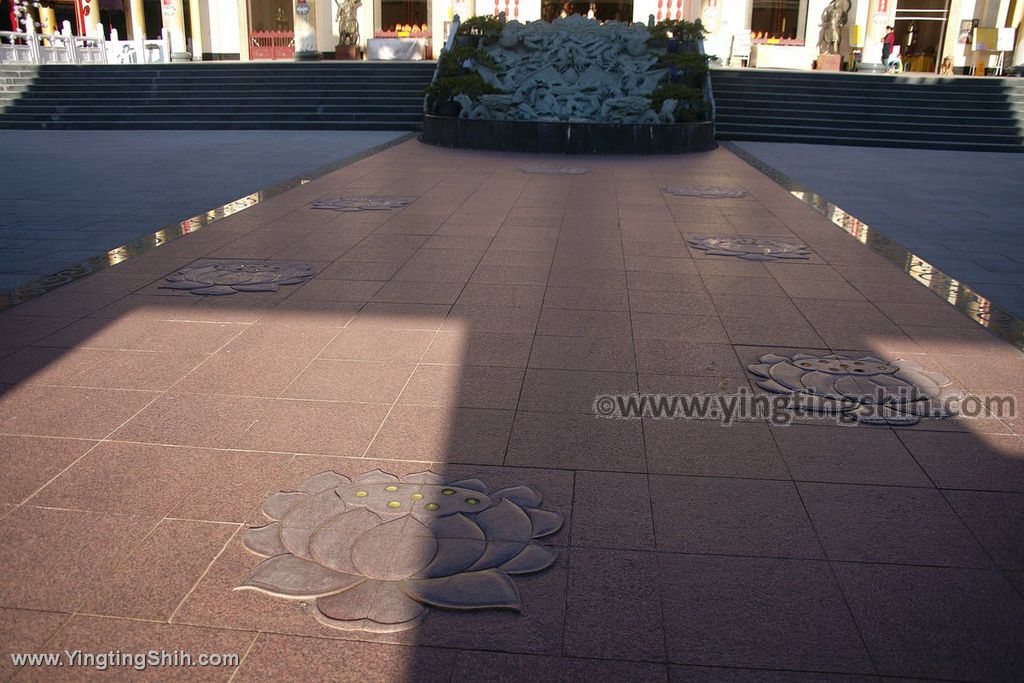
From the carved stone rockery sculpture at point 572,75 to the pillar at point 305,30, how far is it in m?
13.4

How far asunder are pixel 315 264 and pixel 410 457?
3719 millimetres

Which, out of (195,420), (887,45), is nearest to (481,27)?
(887,45)

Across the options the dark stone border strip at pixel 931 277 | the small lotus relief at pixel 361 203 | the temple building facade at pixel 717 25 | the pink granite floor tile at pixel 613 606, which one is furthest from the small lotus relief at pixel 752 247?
the temple building facade at pixel 717 25

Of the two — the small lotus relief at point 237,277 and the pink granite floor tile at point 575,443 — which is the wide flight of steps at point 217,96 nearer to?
the small lotus relief at point 237,277

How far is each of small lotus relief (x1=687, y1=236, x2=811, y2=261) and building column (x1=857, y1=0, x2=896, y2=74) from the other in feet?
70.5

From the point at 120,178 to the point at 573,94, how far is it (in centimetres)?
818

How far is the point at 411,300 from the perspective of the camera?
612cm

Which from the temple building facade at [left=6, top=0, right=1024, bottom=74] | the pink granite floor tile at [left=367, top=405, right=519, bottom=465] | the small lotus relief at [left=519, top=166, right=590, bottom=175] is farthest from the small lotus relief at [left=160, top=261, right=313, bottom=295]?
the temple building facade at [left=6, top=0, right=1024, bottom=74]

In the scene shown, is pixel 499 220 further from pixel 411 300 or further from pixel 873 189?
pixel 873 189

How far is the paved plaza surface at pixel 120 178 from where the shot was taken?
802 cm

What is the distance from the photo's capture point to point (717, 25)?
1135 inches

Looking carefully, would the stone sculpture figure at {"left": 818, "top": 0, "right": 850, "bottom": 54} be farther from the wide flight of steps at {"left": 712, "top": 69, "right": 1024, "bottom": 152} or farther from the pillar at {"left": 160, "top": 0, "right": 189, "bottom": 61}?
the pillar at {"left": 160, "top": 0, "right": 189, "bottom": 61}

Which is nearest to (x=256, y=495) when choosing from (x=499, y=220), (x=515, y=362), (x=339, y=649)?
(x=339, y=649)

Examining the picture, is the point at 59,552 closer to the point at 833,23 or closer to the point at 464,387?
the point at 464,387
